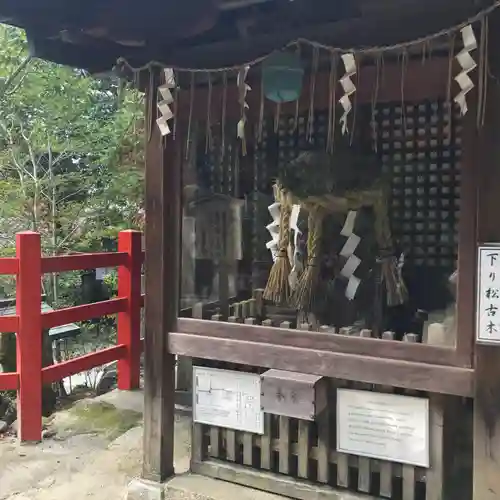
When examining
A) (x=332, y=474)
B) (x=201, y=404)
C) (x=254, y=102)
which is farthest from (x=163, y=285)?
(x=332, y=474)

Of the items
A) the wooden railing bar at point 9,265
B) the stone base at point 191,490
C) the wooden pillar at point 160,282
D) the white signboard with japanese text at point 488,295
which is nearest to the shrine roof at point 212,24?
the wooden pillar at point 160,282

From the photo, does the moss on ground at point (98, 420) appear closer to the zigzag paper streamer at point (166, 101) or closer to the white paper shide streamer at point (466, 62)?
the zigzag paper streamer at point (166, 101)

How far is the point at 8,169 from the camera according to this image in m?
10.5

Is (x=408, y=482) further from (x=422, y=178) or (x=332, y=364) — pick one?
(x=422, y=178)

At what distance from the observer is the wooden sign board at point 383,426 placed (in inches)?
132

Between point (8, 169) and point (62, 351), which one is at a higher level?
point (8, 169)

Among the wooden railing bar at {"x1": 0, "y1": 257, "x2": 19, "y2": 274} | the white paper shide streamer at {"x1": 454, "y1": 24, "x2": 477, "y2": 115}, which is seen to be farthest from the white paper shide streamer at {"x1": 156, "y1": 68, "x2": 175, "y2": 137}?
the wooden railing bar at {"x1": 0, "y1": 257, "x2": 19, "y2": 274}

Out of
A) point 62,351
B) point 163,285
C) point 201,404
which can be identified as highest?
point 163,285

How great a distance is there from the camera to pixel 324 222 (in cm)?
383

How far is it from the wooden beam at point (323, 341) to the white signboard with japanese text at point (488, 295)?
0.75ft

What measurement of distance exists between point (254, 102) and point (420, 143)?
1.08 meters

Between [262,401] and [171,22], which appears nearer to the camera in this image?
[171,22]

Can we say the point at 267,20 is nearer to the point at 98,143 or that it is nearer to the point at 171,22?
the point at 171,22

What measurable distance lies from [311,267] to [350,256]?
0.87 feet
